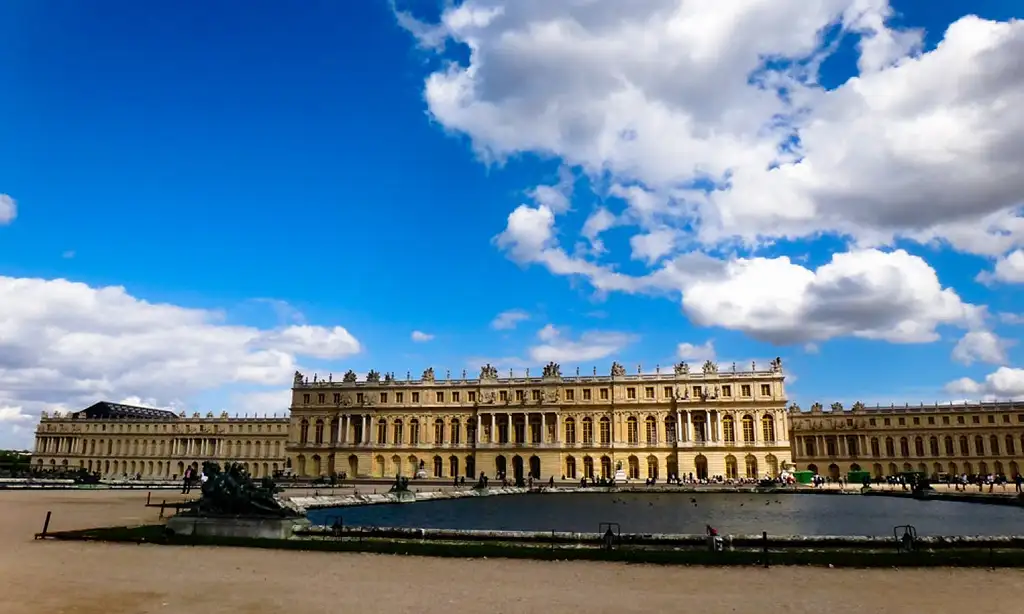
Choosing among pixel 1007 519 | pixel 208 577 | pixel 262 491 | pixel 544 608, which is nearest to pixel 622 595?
pixel 544 608

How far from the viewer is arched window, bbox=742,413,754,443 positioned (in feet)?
291

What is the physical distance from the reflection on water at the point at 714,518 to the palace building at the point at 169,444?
312 feet

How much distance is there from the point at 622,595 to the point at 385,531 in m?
11.4

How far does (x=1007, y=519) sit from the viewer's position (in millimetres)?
32531

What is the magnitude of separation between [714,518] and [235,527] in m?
22.7

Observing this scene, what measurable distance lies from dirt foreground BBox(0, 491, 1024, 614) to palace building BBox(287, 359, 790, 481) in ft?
251

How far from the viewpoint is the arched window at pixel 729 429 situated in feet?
292

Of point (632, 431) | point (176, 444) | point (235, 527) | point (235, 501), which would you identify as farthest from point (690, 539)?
point (176, 444)

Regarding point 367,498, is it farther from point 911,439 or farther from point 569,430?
point 911,439

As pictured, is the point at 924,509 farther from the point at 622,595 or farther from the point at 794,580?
the point at 622,595

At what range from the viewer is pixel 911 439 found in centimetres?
10494

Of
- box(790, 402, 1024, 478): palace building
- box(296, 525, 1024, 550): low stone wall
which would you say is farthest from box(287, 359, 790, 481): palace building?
box(296, 525, 1024, 550): low stone wall

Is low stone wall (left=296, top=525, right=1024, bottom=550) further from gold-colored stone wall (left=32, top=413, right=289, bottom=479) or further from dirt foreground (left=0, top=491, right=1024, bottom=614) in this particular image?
gold-colored stone wall (left=32, top=413, right=289, bottom=479)

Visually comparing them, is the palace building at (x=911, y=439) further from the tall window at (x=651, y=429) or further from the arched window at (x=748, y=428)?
the tall window at (x=651, y=429)
